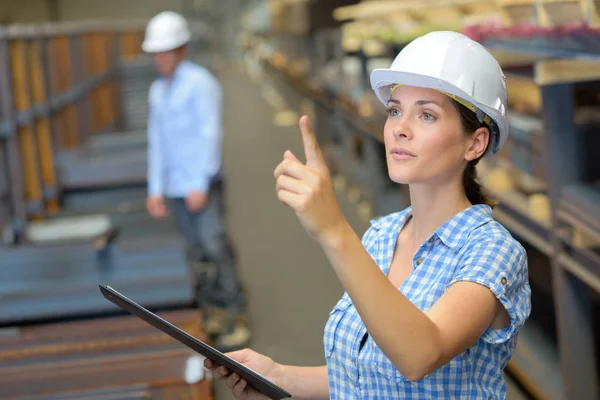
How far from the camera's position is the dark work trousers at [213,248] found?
15.2 ft

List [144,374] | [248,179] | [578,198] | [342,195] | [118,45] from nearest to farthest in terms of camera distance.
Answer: [144,374] → [578,198] → [342,195] → [248,179] → [118,45]

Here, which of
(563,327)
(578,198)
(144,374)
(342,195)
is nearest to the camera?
(144,374)

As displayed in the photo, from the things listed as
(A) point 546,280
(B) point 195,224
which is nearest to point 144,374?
(B) point 195,224

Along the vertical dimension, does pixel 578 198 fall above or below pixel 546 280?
above

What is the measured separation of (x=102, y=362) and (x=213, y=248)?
1.92m

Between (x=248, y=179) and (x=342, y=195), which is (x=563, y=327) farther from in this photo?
(x=248, y=179)

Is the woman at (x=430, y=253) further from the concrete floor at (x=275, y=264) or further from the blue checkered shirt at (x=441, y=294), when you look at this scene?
the concrete floor at (x=275, y=264)

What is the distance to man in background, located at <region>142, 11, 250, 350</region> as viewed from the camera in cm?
455

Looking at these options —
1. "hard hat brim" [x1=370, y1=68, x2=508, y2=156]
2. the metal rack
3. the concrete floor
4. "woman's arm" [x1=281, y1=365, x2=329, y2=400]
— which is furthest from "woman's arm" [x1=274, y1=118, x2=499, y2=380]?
the metal rack

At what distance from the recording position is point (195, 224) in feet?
15.4

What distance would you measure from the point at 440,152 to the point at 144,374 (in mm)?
1487

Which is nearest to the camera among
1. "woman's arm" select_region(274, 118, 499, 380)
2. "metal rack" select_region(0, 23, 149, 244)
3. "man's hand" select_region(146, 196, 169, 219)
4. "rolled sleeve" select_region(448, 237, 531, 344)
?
"woman's arm" select_region(274, 118, 499, 380)

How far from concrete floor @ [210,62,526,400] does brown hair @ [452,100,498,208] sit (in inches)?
91.4

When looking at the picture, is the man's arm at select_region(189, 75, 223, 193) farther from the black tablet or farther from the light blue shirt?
the black tablet
